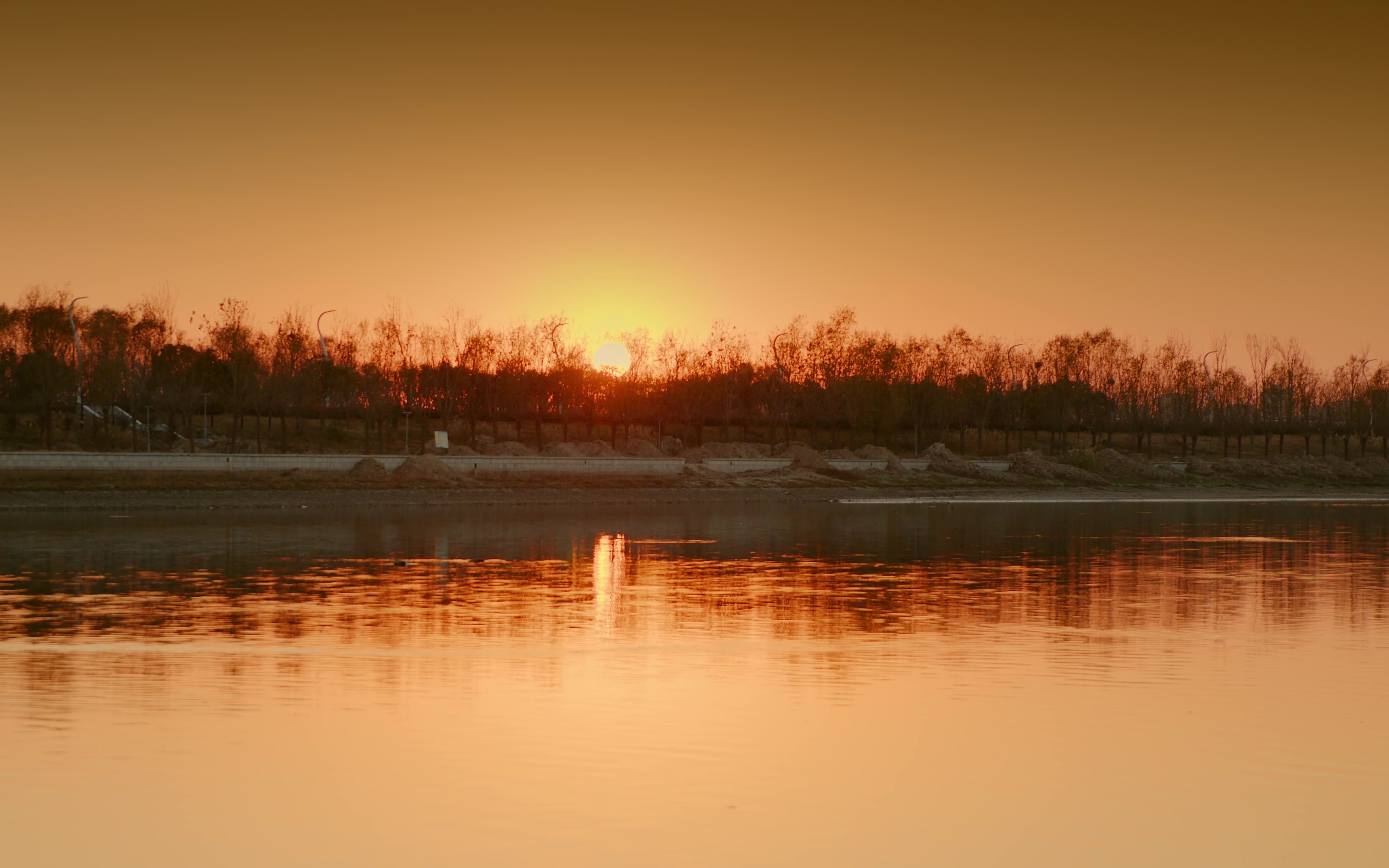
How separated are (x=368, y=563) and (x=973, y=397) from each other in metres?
94.6

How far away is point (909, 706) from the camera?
14.2 metres

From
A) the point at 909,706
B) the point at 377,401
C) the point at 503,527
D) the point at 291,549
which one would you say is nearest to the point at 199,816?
the point at 909,706

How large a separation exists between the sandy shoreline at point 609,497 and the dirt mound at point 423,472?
173cm

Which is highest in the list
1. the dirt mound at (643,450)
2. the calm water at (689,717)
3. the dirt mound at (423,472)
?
the dirt mound at (643,450)

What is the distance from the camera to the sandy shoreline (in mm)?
54875

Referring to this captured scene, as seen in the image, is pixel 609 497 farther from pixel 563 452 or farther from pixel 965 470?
pixel 965 470

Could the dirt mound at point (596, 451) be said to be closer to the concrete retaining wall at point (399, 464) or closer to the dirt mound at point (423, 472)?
the concrete retaining wall at point (399, 464)

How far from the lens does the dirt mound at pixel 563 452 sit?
3393 inches

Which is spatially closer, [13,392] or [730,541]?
[730,541]

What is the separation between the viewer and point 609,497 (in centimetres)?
6881

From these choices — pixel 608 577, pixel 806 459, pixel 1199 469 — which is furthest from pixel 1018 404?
pixel 608 577

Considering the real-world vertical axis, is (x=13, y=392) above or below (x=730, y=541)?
above

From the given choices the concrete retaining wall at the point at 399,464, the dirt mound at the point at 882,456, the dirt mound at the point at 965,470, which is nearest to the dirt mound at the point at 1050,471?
the concrete retaining wall at the point at 399,464

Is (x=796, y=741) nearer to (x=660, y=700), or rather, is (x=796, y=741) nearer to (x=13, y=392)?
(x=660, y=700)
